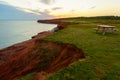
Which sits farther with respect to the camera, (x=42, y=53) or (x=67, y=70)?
(x=42, y=53)

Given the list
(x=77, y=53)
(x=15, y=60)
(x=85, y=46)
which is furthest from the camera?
(x=15, y=60)

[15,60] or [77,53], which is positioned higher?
[77,53]

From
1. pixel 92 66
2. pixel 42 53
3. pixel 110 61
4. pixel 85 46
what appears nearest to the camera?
pixel 92 66

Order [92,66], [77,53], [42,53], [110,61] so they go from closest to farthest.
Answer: [92,66], [110,61], [77,53], [42,53]

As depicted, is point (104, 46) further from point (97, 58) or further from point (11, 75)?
point (11, 75)

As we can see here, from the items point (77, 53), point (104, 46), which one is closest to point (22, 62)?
point (77, 53)

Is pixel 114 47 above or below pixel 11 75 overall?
above

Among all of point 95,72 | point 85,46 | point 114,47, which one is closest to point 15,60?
point 85,46

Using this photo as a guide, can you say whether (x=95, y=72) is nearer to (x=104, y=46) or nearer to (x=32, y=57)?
(x=104, y=46)

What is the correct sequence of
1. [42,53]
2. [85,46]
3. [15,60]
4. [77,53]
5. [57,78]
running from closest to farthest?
[57,78]
[77,53]
[85,46]
[42,53]
[15,60]
